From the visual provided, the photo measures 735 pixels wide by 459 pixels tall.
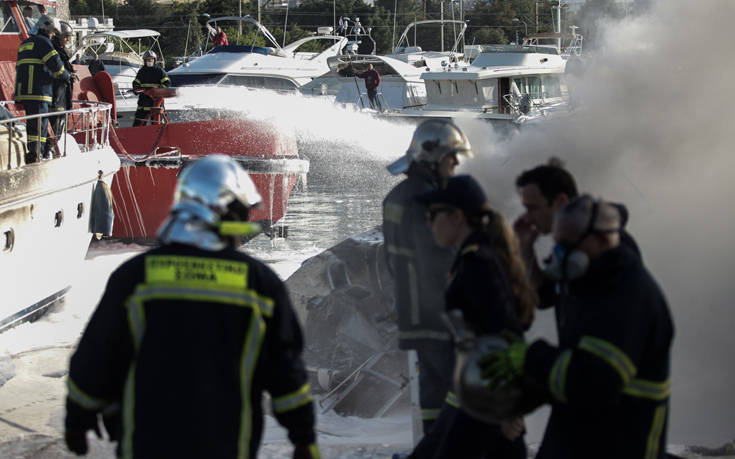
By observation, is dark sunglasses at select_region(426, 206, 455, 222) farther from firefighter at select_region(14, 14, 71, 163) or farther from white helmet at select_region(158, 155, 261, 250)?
firefighter at select_region(14, 14, 71, 163)

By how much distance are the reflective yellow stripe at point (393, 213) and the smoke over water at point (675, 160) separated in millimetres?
2712

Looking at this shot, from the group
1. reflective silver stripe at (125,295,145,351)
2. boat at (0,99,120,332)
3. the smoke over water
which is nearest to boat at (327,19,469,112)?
boat at (0,99,120,332)

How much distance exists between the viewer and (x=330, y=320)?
6281 millimetres

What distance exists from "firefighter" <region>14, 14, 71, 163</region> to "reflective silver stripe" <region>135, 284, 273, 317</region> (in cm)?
627

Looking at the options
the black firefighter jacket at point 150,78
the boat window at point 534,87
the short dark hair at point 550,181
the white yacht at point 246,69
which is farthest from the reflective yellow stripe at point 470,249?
the boat window at point 534,87

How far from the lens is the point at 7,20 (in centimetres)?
1105

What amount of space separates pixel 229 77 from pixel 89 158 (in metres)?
12.6

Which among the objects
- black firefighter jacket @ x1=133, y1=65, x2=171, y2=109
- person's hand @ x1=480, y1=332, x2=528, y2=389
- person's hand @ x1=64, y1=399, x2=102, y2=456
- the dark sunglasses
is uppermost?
black firefighter jacket @ x1=133, y1=65, x2=171, y2=109

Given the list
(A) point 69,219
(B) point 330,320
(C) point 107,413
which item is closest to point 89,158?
(A) point 69,219

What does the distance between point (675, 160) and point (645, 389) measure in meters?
5.42

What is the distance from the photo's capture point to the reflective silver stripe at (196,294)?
90.4 inches

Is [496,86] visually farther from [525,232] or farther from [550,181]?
[550,181]

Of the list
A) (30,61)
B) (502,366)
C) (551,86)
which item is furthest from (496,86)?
(502,366)

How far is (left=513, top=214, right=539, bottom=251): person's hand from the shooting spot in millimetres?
3131
